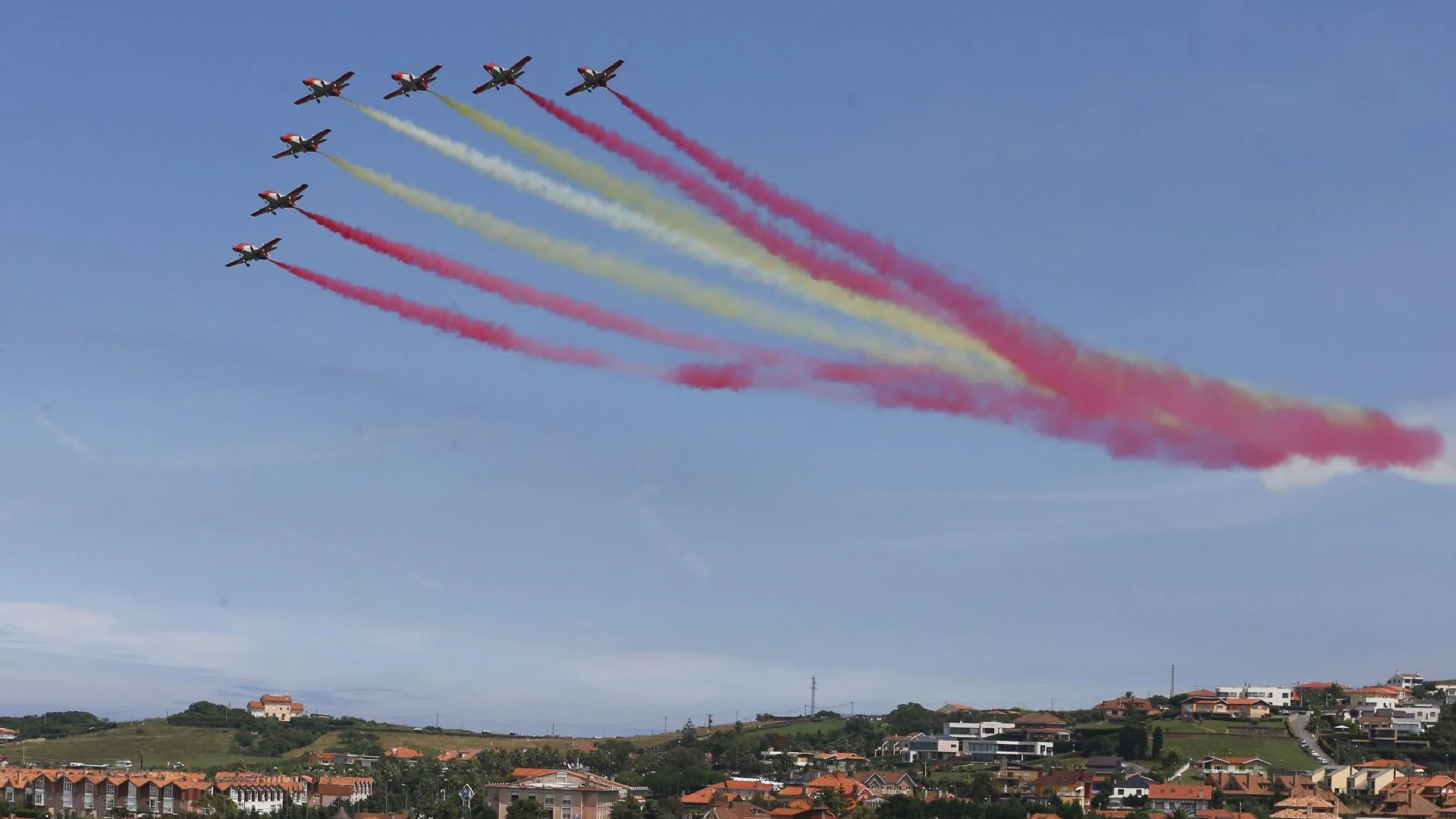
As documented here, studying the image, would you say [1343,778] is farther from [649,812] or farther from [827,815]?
[649,812]

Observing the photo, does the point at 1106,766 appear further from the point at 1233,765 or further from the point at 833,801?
the point at 833,801

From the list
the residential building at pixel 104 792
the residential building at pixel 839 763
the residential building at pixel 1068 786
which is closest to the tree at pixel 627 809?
the residential building at pixel 1068 786

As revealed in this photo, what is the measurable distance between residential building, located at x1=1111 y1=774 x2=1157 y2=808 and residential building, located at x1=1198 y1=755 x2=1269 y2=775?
7766 mm

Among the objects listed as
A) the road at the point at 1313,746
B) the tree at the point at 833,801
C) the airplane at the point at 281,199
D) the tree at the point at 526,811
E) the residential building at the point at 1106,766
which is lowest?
the tree at the point at 526,811

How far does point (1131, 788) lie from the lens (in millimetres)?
162500

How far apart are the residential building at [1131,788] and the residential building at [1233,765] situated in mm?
7766

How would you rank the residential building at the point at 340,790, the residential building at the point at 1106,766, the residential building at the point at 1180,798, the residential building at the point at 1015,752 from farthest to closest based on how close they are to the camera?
the residential building at the point at 1015,752, the residential building at the point at 1106,766, the residential building at the point at 340,790, the residential building at the point at 1180,798

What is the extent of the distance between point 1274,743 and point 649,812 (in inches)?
2958

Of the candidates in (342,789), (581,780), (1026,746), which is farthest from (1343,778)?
(342,789)

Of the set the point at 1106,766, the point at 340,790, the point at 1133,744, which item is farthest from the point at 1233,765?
the point at 340,790

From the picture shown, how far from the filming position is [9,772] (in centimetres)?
17738

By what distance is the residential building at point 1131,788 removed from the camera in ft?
Answer: 520

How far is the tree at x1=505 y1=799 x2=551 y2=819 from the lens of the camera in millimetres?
139875

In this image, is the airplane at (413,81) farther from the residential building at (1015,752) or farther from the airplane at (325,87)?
the residential building at (1015,752)
